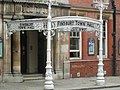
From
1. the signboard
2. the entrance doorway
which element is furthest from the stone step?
the signboard

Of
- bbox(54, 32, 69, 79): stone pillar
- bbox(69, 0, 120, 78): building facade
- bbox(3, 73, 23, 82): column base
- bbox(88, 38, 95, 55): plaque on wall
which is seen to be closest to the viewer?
bbox(3, 73, 23, 82): column base

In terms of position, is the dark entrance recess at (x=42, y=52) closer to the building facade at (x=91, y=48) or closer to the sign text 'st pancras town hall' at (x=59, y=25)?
the building facade at (x=91, y=48)

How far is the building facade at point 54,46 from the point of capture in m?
22.5

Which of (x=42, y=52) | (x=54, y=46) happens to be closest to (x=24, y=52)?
(x=42, y=52)

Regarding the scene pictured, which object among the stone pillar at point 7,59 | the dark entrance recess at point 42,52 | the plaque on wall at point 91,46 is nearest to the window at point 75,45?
the plaque on wall at point 91,46

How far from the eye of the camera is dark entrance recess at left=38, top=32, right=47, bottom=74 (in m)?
25.3

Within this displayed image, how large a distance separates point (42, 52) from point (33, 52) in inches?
30.0

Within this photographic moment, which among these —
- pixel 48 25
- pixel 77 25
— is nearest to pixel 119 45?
pixel 77 25

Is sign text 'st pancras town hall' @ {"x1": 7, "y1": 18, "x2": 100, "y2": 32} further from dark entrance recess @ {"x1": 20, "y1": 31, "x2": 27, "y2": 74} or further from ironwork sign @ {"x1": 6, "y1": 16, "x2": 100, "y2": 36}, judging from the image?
dark entrance recess @ {"x1": 20, "y1": 31, "x2": 27, "y2": 74}

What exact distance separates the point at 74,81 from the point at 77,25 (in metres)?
4.21

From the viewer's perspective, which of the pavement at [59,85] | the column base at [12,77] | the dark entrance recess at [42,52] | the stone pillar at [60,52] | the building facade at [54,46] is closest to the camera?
the pavement at [59,85]

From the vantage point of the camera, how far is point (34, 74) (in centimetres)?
2462

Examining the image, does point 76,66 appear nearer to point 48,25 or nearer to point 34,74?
point 34,74

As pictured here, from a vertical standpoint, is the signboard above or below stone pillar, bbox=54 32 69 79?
above
